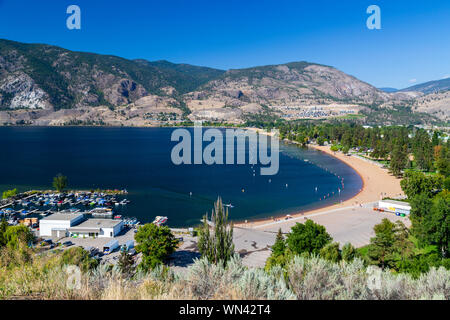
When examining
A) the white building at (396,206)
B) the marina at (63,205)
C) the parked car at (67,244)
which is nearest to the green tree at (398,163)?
the white building at (396,206)


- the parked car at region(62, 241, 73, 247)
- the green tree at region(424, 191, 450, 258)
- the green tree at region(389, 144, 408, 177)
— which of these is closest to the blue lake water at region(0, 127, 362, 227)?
the green tree at region(389, 144, 408, 177)

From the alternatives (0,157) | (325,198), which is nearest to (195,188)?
(325,198)

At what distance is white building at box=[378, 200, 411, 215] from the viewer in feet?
111

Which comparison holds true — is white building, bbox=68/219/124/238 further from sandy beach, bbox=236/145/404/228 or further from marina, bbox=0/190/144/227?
sandy beach, bbox=236/145/404/228

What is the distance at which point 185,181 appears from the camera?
53.2 metres

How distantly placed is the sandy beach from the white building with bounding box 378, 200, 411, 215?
3555mm

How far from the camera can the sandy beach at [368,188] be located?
37.0m

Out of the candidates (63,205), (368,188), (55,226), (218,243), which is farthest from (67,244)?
(368,188)

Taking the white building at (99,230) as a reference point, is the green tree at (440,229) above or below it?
above

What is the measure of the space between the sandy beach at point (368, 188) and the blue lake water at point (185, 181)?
168cm

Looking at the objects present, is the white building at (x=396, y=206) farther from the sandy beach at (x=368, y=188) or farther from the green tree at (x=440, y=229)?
the green tree at (x=440, y=229)

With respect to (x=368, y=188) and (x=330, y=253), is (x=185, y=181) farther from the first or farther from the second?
(x=330, y=253)

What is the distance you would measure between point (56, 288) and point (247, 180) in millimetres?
47711

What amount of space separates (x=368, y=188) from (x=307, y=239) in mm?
32671
